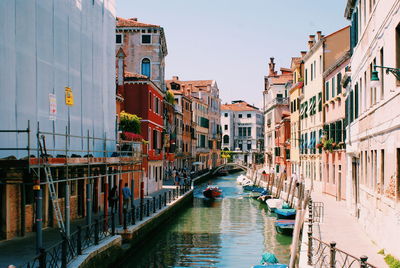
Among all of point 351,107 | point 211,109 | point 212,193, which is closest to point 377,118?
point 351,107

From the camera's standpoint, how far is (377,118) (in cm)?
1229

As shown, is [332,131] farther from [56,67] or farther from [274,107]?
[274,107]

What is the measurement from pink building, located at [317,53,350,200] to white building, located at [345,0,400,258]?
6.05 meters

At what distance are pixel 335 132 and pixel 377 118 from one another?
13571 millimetres

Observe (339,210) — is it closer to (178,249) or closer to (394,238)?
(178,249)

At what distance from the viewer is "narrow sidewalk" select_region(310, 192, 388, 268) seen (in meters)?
11.4

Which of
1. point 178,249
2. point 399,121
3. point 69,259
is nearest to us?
point 399,121

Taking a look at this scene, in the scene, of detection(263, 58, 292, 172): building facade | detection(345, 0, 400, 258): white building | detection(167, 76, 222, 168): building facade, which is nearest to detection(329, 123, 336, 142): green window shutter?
detection(345, 0, 400, 258): white building

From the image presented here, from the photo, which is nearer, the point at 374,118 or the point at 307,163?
the point at 374,118

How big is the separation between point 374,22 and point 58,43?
851 cm

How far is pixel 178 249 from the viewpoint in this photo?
1809 centimetres

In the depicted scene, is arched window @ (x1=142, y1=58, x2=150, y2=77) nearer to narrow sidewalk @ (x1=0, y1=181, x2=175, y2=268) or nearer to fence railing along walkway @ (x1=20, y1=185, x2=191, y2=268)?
fence railing along walkway @ (x1=20, y1=185, x2=191, y2=268)

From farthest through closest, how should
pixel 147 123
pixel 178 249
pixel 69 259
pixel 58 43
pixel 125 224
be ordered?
pixel 147 123
pixel 178 249
pixel 125 224
pixel 58 43
pixel 69 259

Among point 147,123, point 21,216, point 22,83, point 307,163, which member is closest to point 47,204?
point 21,216
